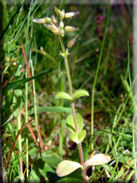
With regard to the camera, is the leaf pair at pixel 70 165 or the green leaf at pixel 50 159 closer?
the leaf pair at pixel 70 165

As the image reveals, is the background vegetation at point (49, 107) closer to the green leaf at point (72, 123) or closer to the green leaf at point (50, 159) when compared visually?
the green leaf at point (50, 159)

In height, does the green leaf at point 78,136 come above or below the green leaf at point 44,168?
above

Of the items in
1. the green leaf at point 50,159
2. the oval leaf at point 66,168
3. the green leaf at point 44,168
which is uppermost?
the oval leaf at point 66,168

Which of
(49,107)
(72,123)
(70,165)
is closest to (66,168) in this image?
(70,165)

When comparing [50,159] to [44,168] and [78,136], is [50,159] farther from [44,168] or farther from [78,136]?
[78,136]

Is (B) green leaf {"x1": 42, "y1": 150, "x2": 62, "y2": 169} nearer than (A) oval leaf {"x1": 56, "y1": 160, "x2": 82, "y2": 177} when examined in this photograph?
No

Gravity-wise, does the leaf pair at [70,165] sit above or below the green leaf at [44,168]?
above

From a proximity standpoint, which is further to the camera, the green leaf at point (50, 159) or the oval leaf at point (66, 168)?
the green leaf at point (50, 159)

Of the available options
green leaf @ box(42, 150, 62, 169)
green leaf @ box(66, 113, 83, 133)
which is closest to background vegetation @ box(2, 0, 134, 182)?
green leaf @ box(42, 150, 62, 169)

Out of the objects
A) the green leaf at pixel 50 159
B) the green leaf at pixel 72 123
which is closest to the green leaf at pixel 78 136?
the green leaf at pixel 72 123

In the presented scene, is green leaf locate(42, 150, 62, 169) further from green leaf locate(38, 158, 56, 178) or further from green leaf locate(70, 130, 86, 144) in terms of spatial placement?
green leaf locate(70, 130, 86, 144)

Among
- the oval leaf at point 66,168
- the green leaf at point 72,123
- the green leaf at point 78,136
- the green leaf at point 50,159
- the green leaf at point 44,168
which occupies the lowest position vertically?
the green leaf at point 44,168

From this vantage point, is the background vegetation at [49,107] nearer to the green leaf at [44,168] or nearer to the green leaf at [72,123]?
the green leaf at [44,168]
